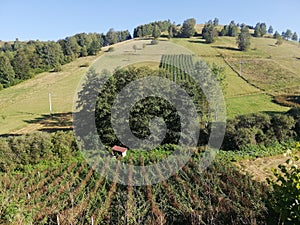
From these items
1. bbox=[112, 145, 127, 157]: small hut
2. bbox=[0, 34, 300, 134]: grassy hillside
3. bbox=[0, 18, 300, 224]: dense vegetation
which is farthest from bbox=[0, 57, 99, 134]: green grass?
bbox=[112, 145, 127, 157]: small hut

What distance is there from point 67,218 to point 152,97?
34.6 ft

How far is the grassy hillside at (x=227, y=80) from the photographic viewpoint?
92.3 feet

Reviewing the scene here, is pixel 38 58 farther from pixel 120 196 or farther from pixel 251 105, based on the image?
pixel 120 196

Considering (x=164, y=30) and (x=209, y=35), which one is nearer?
(x=209, y=35)

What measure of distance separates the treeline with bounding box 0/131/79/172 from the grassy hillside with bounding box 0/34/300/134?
9598mm

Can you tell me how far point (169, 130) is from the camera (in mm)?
17922

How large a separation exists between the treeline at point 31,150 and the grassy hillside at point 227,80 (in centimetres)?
960

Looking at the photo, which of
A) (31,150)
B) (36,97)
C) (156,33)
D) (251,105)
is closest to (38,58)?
(36,97)

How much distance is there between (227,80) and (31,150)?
1200 inches

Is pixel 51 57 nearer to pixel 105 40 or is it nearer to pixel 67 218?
pixel 105 40

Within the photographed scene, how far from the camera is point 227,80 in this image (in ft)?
126

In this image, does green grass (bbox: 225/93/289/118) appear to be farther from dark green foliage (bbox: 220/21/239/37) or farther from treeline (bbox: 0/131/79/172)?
dark green foliage (bbox: 220/21/239/37)

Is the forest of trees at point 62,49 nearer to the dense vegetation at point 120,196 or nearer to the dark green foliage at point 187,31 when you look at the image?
the dark green foliage at point 187,31

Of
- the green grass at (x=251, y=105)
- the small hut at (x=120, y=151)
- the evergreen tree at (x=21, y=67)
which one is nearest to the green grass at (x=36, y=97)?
the evergreen tree at (x=21, y=67)
